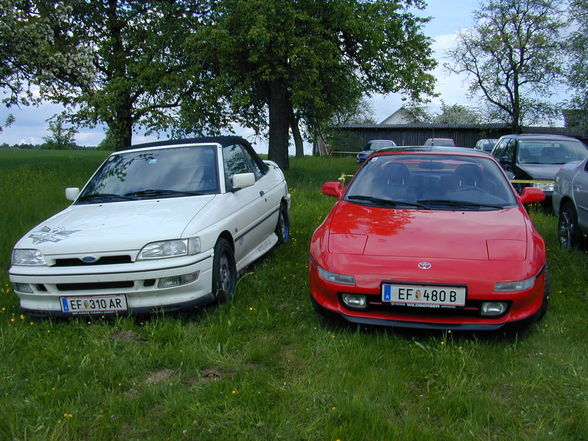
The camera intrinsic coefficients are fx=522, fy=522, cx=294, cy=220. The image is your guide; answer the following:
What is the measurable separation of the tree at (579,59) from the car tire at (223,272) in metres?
29.3

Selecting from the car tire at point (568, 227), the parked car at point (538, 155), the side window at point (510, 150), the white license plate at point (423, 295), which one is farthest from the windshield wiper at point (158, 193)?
the side window at point (510, 150)

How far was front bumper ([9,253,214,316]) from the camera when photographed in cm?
396

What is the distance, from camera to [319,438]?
2658mm

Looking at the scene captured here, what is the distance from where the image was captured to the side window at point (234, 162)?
17.9 ft

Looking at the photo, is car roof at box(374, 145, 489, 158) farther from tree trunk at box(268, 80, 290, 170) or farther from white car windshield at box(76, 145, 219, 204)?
tree trunk at box(268, 80, 290, 170)

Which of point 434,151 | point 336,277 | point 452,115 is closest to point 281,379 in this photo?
point 336,277

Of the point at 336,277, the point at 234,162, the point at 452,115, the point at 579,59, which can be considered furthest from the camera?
the point at 452,115

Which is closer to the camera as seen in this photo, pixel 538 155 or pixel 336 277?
pixel 336 277

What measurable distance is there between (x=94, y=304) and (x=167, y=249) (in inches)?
27.6

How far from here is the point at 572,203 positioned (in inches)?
261

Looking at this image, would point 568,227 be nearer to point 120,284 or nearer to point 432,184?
point 432,184

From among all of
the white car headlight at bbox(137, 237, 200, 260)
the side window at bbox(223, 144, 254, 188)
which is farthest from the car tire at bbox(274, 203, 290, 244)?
the white car headlight at bbox(137, 237, 200, 260)

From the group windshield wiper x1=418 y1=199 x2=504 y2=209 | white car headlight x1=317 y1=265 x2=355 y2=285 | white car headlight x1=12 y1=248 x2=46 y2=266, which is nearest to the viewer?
white car headlight x1=317 y1=265 x2=355 y2=285

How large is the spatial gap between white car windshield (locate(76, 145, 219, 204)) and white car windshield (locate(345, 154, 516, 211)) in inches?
58.0
